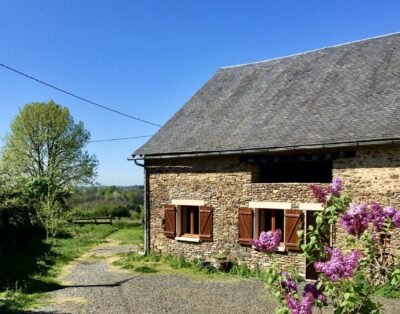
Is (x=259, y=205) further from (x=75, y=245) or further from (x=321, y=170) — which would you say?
(x=75, y=245)

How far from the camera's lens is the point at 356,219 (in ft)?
12.9

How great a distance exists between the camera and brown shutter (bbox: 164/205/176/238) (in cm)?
1355

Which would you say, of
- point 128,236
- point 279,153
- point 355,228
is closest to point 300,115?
point 279,153

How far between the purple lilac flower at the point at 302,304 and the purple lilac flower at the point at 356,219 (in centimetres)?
75

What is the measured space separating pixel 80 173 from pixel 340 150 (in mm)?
25927

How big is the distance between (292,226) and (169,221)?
4451 mm

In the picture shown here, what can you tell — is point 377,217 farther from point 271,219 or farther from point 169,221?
point 169,221

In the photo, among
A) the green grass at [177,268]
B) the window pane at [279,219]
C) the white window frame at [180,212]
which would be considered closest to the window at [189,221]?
the white window frame at [180,212]

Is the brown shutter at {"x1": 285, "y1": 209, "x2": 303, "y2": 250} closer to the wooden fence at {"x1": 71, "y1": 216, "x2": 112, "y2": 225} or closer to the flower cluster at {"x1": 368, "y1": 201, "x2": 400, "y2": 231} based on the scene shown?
the flower cluster at {"x1": 368, "y1": 201, "x2": 400, "y2": 231}

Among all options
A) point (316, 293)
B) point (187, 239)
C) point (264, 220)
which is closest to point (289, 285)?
point (316, 293)

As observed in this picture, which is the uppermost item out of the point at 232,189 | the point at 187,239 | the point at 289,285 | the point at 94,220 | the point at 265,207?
the point at 232,189

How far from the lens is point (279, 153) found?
37.4 ft

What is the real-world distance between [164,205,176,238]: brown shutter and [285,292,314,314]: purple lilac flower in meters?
9.74

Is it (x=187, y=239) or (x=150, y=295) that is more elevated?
(x=187, y=239)
